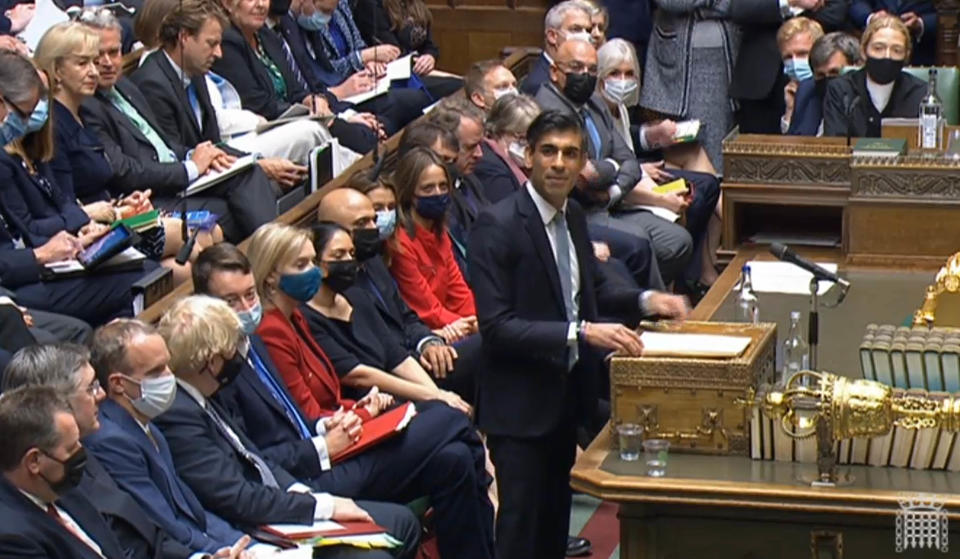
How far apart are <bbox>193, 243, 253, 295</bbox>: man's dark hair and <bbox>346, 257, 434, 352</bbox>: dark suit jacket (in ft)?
3.46

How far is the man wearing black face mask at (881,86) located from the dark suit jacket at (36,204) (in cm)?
353

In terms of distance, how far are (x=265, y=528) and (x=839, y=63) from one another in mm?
5102

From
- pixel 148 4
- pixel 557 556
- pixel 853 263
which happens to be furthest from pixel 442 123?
pixel 557 556

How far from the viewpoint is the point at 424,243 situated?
27.9 ft

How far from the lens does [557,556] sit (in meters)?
6.99

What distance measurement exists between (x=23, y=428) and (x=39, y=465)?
10cm

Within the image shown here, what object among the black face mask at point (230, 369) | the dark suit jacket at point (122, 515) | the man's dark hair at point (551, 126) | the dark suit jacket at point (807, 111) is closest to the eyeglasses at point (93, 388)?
the dark suit jacket at point (122, 515)

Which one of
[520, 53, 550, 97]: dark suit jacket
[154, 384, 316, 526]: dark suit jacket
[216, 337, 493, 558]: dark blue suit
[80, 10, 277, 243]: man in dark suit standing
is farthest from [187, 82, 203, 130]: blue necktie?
[154, 384, 316, 526]: dark suit jacket

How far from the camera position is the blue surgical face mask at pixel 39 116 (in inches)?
293

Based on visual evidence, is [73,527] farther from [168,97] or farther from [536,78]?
[536,78]

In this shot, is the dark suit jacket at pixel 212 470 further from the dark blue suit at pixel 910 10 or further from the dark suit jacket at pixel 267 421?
the dark blue suit at pixel 910 10

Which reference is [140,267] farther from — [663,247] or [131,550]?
[663,247]

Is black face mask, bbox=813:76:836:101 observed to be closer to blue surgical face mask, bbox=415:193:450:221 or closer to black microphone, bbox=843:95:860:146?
black microphone, bbox=843:95:860:146

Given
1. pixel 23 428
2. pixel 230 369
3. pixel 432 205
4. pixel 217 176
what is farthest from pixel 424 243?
pixel 23 428
